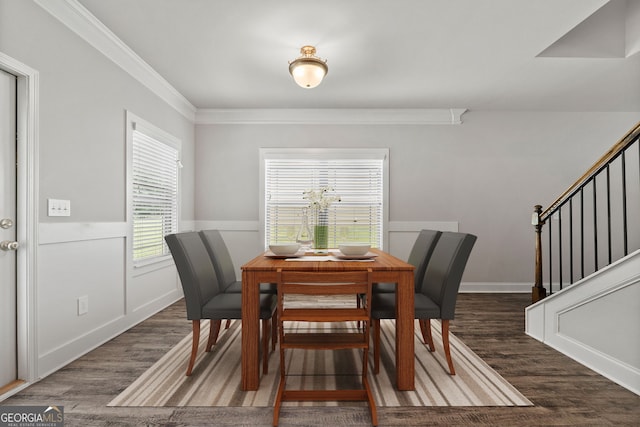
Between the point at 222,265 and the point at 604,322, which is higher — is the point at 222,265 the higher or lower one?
the higher one

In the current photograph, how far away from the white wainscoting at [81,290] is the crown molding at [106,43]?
4.67 feet

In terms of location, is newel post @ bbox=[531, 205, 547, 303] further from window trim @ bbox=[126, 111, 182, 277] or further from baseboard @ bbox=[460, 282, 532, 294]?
window trim @ bbox=[126, 111, 182, 277]

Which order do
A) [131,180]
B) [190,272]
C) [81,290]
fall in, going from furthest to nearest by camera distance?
1. [131,180]
2. [81,290]
3. [190,272]

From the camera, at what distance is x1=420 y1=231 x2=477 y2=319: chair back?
2219 millimetres

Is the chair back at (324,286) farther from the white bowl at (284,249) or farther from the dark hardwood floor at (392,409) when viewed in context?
the white bowl at (284,249)

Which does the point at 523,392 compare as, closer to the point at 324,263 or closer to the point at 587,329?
the point at 587,329

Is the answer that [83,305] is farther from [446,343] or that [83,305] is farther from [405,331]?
[446,343]

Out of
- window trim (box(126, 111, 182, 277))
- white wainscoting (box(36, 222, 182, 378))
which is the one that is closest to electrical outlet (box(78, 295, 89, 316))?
white wainscoting (box(36, 222, 182, 378))

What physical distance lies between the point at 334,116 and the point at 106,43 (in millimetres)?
2797

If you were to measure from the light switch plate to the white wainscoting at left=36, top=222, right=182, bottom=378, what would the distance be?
8cm

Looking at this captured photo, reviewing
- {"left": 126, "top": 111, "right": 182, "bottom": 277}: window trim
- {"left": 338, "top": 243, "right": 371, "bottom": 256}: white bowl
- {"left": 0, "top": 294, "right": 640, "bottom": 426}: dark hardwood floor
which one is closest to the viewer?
{"left": 0, "top": 294, "right": 640, "bottom": 426}: dark hardwood floor

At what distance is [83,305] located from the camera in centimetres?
261

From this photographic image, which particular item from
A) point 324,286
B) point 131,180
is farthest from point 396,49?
point 131,180

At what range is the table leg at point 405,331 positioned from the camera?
2.05 m
